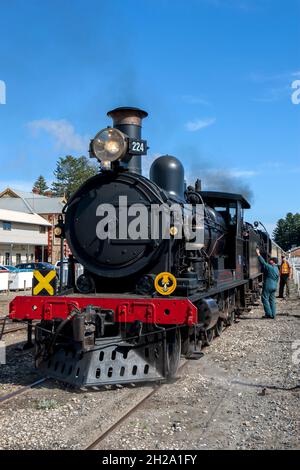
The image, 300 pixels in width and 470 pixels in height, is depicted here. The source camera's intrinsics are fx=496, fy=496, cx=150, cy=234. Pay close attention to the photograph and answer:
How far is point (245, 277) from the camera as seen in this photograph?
13789 millimetres

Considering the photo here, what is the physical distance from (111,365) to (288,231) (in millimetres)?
125059

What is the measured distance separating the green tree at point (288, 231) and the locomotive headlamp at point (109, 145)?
12078 cm

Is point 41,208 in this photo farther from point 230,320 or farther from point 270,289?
point 230,320

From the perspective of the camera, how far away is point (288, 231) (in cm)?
12644

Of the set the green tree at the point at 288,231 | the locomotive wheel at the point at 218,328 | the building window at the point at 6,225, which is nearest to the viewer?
the locomotive wheel at the point at 218,328

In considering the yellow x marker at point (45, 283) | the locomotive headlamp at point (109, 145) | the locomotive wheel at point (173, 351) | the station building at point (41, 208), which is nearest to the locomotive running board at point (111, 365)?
the locomotive wheel at point (173, 351)

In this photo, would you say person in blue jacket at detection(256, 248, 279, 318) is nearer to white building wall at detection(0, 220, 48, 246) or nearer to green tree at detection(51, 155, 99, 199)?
white building wall at detection(0, 220, 48, 246)

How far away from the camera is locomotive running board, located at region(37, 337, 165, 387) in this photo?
257 inches

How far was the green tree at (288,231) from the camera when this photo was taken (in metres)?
124

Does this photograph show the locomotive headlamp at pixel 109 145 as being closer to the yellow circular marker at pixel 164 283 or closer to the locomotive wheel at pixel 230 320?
the yellow circular marker at pixel 164 283

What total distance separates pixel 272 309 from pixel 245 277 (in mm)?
1159

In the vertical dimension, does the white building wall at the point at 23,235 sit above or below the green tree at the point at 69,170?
below

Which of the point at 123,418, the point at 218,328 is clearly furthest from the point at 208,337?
the point at 123,418

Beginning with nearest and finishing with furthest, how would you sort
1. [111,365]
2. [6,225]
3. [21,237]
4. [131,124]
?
1. [111,365]
2. [131,124]
3. [6,225]
4. [21,237]
